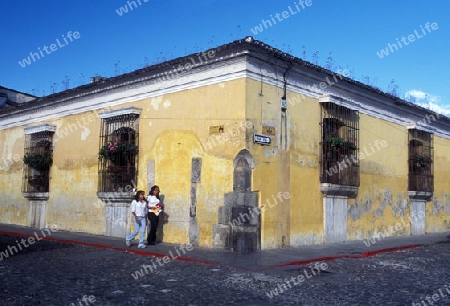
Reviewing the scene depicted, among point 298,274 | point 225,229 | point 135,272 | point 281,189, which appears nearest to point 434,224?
point 281,189

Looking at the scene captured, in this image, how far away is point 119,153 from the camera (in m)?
12.6

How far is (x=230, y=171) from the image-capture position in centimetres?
1022

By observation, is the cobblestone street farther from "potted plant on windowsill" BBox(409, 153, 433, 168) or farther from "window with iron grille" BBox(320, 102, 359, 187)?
"potted plant on windowsill" BBox(409, 153, 433, 168)

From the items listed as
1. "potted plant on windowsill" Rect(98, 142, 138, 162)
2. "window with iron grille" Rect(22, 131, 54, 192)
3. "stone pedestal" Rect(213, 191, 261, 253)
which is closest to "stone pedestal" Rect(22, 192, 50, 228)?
"window with iron grille" Rect(22, 131, 54, 192)

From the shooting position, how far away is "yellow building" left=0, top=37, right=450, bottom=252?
33.8 ft

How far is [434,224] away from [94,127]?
12504mm

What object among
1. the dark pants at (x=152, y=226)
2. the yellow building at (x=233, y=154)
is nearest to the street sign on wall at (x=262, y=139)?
the yellow building at (x=233, y=154)

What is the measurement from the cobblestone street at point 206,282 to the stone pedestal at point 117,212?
300 centimetres

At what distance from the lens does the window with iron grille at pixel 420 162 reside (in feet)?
52.2

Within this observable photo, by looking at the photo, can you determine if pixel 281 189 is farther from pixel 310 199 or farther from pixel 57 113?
pixel 57 113

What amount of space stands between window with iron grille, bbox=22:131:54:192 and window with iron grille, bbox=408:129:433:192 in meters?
12.1

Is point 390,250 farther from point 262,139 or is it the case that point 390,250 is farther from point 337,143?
point 262,139

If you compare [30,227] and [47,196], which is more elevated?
[47,196]

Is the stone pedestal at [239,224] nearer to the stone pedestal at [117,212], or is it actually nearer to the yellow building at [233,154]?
the yellow building at [233,154]
